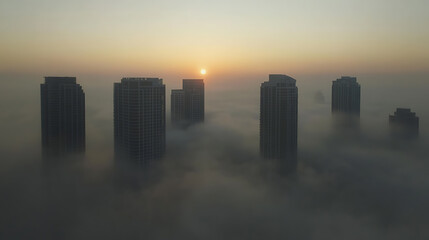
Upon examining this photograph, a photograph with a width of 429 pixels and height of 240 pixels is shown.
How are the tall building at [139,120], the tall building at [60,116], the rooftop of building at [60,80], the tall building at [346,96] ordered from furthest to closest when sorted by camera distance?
1. the tall building at [346,96]
2. the tall building at [60,116]
3. the rooftop of building at [60,80]
4. the tall building at [139,120]

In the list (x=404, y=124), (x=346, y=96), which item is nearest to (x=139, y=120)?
(x=346, y=96)

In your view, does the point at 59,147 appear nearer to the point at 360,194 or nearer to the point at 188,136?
the point at 188,136

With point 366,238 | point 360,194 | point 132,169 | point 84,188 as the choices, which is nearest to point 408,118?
point 360,194

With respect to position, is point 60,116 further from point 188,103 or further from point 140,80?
point 188,103

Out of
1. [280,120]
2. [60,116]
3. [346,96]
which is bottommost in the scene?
[280,120]

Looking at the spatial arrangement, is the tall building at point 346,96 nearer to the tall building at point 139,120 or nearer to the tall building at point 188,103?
the tall building at point 188,103

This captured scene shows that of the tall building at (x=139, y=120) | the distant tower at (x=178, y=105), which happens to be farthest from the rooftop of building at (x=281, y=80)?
the distant tower at (x=178, y=105)

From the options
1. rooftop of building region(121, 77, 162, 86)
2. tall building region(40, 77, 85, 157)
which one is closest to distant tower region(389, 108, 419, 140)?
rooftop of building region(121, 77, 162, 86)
